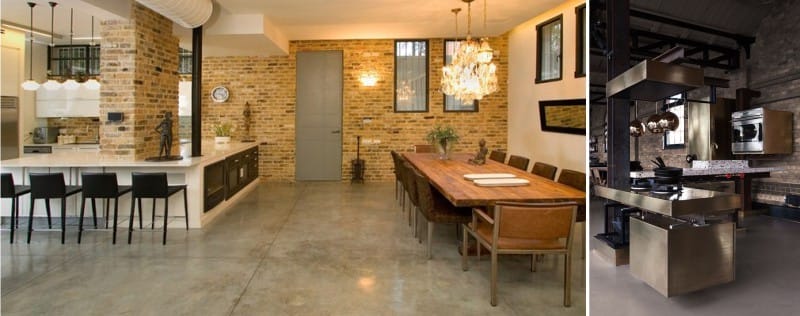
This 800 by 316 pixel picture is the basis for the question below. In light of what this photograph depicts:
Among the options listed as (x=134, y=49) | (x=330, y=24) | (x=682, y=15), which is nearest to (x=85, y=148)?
(x=134, y=49)

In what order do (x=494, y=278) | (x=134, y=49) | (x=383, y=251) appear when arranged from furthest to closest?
(x=134, y=49) → (x=383, y=251) → (x=494, y=278)

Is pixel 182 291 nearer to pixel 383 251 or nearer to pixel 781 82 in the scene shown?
pixel 383 251

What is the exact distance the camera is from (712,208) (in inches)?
24.3

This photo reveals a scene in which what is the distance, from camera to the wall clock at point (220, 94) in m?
9.12

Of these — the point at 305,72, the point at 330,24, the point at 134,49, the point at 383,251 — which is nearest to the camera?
the point at 383,251

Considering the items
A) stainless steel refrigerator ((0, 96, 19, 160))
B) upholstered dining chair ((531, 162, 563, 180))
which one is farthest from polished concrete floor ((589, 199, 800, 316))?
stainless steel refrigerator ((0, 96, 19, 160))

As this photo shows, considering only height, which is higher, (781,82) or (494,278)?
(781,82)

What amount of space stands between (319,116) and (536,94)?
417 cm

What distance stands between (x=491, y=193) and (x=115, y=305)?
99.7 inches

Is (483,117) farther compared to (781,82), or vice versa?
(483,117)

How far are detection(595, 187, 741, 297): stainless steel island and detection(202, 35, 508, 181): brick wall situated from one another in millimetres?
8602

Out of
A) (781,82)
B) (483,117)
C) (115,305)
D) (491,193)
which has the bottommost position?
(115,305)

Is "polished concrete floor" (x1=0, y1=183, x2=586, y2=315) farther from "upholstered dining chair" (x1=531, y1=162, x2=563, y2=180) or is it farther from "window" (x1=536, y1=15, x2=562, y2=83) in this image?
"window" (x1=536, y1=15, x2=562, y2=83)

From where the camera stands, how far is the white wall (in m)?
6.35
